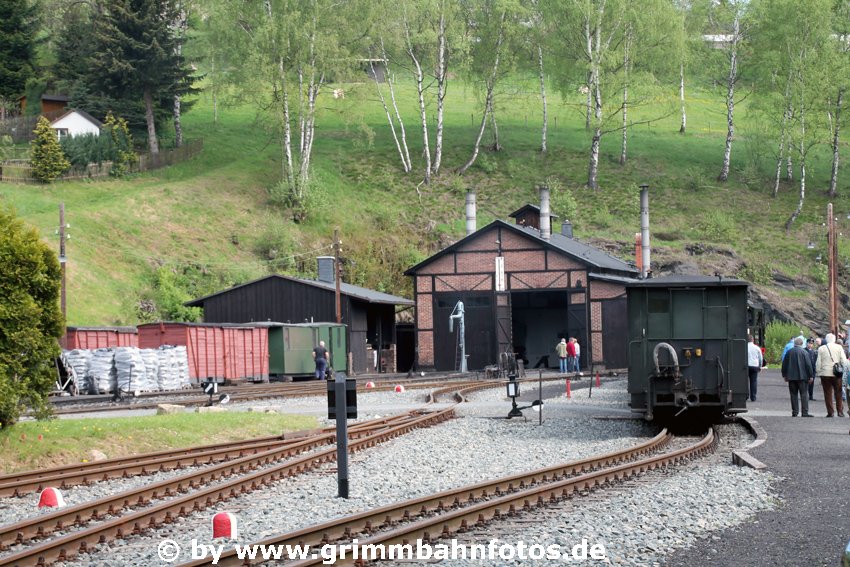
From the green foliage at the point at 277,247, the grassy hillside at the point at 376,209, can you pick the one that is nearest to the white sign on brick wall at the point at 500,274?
the grassy hillside at the point at 376,209

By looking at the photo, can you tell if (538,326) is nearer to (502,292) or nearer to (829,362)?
(502,292)

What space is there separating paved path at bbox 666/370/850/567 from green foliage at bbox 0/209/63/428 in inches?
436

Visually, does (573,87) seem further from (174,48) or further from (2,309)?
(2,309)

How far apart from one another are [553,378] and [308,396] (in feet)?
40.5

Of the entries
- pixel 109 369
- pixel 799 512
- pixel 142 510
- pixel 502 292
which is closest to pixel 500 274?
pixel 502 292

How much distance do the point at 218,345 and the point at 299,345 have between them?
586cm

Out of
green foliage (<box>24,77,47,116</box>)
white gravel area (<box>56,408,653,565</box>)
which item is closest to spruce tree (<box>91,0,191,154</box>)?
green foliage (<box>24,77,47,116</box>)

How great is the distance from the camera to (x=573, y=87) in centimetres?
7375

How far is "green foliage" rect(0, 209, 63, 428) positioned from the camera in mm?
17156

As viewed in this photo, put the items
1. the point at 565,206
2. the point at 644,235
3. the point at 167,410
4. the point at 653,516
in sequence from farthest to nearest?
the point at 565,206 → the point at 644,235 → the point at 167,410 → the point at 653,516

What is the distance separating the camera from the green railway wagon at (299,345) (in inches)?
1732

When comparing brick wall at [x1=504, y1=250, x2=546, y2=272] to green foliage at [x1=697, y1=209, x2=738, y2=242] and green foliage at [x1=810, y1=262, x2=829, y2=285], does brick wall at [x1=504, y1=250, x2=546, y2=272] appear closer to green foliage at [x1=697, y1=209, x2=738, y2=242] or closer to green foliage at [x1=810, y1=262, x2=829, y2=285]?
green foliage at [x1=697, y1=209, x2=738, y2=242]

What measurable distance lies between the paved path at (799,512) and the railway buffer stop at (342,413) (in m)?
4.56

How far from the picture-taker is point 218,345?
39719 millimetres
